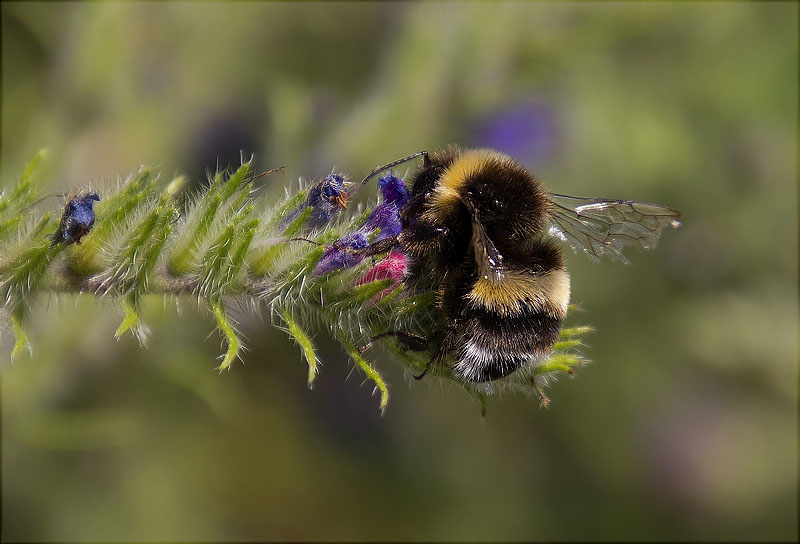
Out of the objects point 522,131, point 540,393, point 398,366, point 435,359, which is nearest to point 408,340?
point 435,359

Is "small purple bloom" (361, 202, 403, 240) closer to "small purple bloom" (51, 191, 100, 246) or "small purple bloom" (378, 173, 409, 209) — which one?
"small purple bloom" (378, 173, 409, 209)

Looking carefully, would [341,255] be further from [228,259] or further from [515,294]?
[515,294]

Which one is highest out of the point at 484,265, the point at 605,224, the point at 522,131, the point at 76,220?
the point at 522,131

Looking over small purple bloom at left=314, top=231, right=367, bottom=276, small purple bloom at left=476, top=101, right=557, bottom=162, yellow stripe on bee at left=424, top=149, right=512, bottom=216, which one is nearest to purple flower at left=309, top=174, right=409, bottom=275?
small purple bloom at left=314, top=231, right=367, bottom=276

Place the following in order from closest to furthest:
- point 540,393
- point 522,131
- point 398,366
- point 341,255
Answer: point 341,255 < point 540,393 < point 398,366 < point 522,131

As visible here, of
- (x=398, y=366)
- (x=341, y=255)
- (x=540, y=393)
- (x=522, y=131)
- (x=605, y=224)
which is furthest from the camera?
(x=522, y=131)

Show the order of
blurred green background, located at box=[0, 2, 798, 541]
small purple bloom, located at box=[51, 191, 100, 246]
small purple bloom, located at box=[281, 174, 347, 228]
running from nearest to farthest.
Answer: small purple bloom, located at box=[51, 191, 100, 246] < small purple bloom, located at box=[281, 174, 347, 228] < blurred green background, located at box=[0, 2, 798, 541]

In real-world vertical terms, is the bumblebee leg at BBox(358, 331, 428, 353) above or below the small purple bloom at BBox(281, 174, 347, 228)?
below
